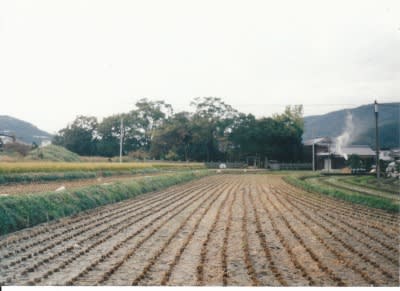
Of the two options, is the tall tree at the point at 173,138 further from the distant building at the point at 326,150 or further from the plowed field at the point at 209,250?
the distant building at the point at 326,150

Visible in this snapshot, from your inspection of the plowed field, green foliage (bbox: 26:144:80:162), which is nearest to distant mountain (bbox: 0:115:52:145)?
green foliage (bbox: 26:144:80:162)

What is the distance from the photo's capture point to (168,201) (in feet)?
44.9

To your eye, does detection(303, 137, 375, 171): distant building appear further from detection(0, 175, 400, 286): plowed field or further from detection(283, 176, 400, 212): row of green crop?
detection(0, 175, 400, 286): plowed field

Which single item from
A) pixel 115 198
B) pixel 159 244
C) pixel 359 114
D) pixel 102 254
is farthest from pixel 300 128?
pixel 115 198

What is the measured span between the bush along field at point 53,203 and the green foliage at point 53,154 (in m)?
0.93

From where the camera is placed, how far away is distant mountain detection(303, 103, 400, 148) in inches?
234

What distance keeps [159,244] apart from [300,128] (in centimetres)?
389

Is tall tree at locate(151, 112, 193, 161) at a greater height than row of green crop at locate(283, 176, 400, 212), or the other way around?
tall tree at locate(151, 112, 193, 161)

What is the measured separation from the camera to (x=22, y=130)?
698 cm

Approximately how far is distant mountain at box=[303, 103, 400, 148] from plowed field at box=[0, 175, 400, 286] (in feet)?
5.97

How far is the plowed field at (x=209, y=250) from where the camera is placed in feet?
15.4

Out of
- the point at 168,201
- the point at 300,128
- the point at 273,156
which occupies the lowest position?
the point at 168,201

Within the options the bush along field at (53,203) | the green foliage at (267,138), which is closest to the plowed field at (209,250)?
the bush along field at (53,203)

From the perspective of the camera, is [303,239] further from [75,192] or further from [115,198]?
[115,198]
